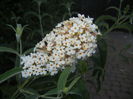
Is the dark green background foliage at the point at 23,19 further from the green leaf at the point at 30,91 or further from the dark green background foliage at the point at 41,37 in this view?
the green leaf at the point at 30,91

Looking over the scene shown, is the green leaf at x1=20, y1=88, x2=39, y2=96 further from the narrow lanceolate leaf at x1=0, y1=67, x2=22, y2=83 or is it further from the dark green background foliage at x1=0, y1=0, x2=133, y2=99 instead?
the narrow lanceolate leaf at x1=0, y1=67, x2=22, y2=83

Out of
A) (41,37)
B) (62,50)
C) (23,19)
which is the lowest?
(62,50)

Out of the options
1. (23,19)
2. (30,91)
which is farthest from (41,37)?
(30,91)

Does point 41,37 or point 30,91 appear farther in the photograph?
point 41,37

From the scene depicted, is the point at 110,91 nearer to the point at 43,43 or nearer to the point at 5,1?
the point at 5,1

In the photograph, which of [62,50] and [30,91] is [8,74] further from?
[62,50]

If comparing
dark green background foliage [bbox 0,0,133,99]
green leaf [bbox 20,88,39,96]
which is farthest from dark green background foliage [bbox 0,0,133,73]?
green leaf [bbox 20,88,39,96]

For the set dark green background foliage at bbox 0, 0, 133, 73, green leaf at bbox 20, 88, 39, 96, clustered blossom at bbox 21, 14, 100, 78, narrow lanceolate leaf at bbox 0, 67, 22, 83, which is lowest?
green leaf at bbox 20, 88, 39, 96

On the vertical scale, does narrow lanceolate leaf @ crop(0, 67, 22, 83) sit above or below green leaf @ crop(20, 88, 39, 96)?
above
